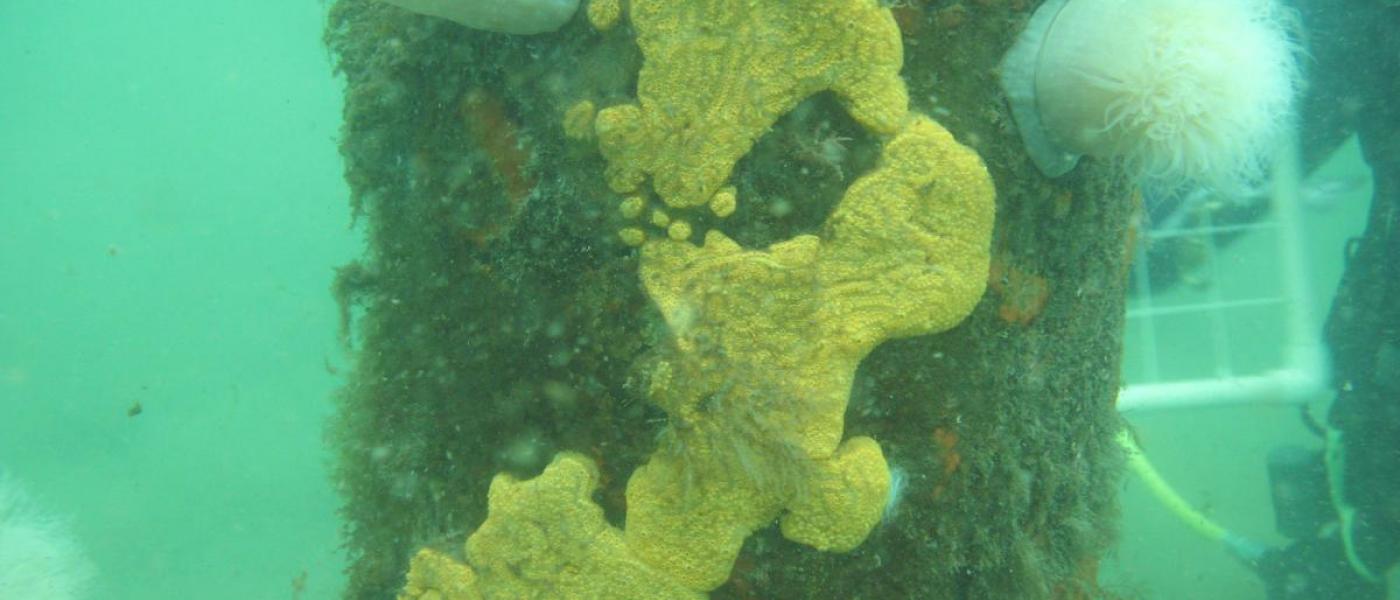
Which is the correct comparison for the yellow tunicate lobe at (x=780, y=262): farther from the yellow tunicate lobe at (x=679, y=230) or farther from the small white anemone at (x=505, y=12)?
the small white anemone at (x=505, y=12)

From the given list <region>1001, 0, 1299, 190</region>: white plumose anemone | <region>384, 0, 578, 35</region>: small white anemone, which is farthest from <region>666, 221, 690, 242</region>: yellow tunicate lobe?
<region>1001, 0, 1299, 190</region>: white plumose anemone

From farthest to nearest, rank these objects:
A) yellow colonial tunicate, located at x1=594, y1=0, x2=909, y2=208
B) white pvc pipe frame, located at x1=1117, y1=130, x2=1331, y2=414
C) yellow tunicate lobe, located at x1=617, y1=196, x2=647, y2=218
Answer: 1. white pvc pipe frame, located at x1=1117, y1=130, x2=1331, y2=414
2. yellow tunicate lobe, located at x1=617, y1=196, x2=647, y2=218
3. yellow colonial tunicate, located at x1=594, y1=0, x2=909, y2=208

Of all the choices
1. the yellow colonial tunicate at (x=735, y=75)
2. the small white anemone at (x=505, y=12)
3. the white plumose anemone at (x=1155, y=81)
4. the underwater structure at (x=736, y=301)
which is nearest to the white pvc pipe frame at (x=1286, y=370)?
the white plumose anemone at (x=1155, y=81)

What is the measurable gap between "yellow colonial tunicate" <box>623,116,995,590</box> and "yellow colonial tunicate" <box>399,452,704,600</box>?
314 mm

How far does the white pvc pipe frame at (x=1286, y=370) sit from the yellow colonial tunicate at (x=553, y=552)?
7.65 meters

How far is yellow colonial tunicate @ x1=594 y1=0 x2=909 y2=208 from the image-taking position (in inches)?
73.6

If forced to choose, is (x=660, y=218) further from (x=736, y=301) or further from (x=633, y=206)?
(x=736, y=301)

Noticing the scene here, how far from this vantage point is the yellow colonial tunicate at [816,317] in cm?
187

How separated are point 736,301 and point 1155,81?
1173 mm

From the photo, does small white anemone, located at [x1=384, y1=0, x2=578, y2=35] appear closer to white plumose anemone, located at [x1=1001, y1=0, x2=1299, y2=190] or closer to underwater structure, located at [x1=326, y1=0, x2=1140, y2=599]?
underwater structure, located at [x1=326, y1=0, x2=1140, y2=599]

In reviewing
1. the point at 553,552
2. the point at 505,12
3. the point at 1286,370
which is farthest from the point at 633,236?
the point at 1286,370

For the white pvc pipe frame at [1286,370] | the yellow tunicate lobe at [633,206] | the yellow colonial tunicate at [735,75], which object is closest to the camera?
the yellow colonial tunicate at [735,75]

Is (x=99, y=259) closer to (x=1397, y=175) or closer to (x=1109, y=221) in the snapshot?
(x=1109, y=221)

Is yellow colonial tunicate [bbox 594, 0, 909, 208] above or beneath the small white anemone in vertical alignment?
beneath
